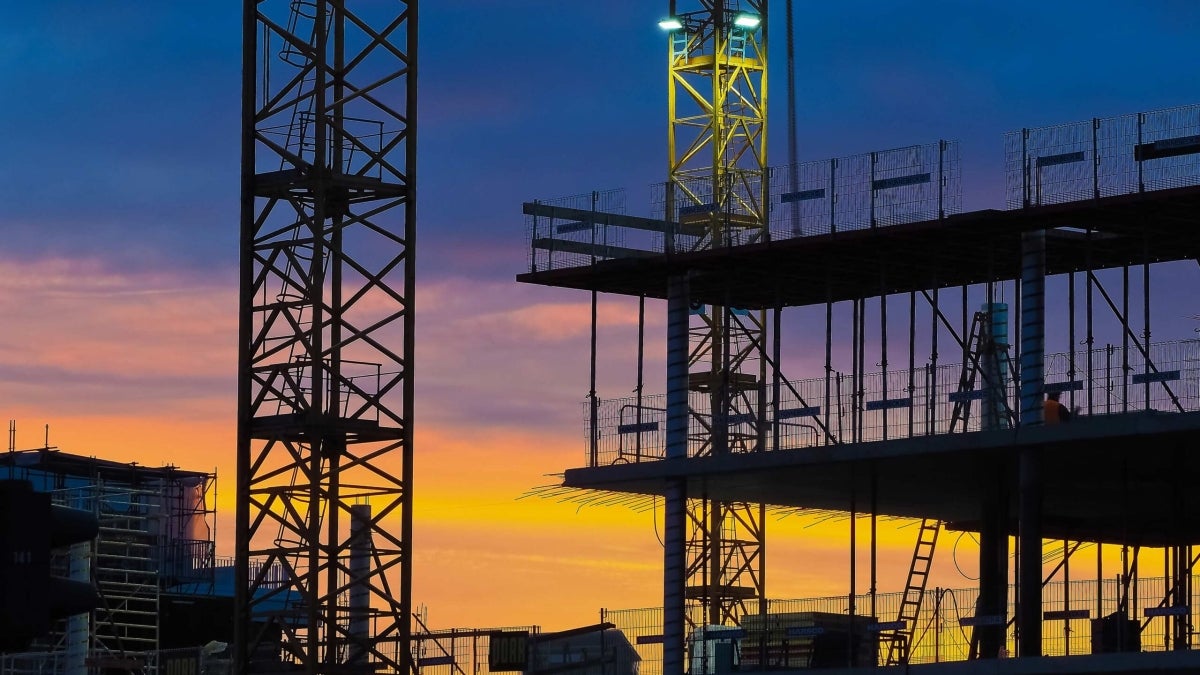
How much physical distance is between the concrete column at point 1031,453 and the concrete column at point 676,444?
10.1 m

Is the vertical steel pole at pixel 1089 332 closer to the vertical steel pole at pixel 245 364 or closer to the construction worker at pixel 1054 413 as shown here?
the construction worker at pixel 1054 413

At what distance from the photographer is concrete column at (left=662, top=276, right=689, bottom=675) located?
196 feet

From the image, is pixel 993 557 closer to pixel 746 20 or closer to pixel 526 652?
pixel 526 652

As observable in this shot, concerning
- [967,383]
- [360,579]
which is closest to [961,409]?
[967,383]

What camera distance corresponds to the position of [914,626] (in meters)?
53.9

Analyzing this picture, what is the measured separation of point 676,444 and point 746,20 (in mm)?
26269

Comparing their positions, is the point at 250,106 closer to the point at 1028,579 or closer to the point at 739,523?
the point at 739,523

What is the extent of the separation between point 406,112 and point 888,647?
23.7 meters

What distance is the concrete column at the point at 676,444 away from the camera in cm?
5975

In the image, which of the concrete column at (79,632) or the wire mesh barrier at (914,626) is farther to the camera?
the concrete column at (79,632)

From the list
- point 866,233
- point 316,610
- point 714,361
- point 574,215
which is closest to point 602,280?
point 574,215

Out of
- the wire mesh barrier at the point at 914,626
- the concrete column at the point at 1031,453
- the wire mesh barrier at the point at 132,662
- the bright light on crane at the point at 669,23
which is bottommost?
the wire mesh barrier at the point at 132,662

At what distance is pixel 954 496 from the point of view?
62250 millimetres

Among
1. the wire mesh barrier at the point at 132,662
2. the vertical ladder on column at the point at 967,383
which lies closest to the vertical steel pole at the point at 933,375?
the vertical ladder on column at the point at 967,383
